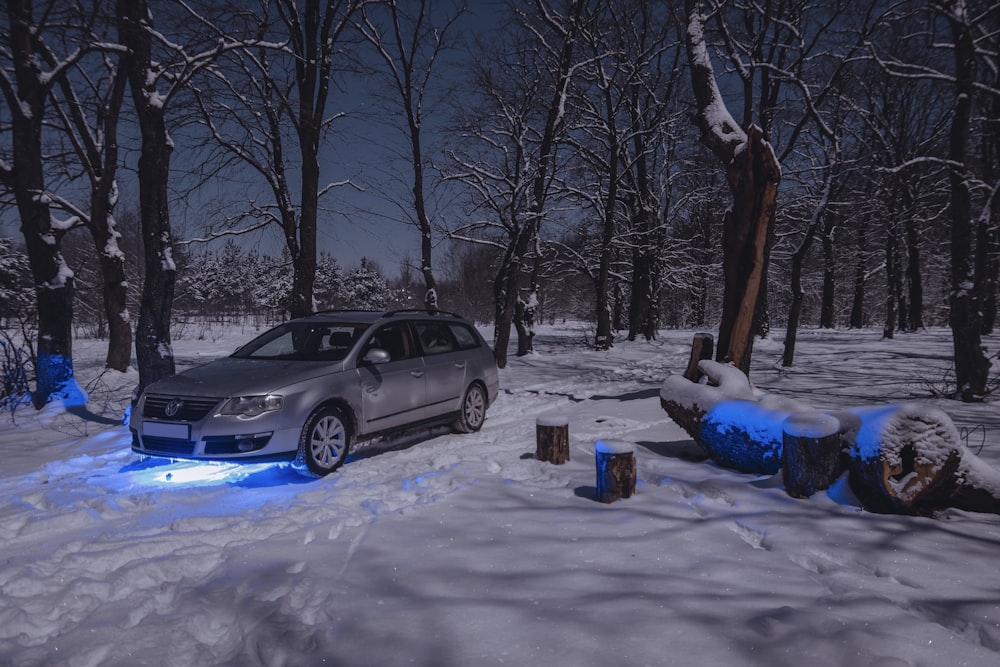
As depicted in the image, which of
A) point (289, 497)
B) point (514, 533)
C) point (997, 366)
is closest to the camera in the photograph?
point (514, 533)

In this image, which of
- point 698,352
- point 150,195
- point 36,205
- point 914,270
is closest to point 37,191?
point 36,205

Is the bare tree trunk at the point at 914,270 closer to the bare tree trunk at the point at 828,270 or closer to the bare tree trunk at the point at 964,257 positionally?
the bare tree trunk at the point at 828,270

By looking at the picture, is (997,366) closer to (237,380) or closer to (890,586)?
(890,586)

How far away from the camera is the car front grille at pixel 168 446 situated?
5039 mm

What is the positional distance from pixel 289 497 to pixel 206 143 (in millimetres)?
9916

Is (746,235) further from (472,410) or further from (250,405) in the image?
(250,405)

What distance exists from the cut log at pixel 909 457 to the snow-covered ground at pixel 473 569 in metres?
0.20

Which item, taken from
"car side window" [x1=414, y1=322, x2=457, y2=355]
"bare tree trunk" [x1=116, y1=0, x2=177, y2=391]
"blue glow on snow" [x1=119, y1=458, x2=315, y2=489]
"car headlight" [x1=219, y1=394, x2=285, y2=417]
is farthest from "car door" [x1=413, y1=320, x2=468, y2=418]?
"bare tree trunk" [x1=116, y1=0, x2=177, y2=391]

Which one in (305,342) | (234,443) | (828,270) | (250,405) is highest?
(828,270)

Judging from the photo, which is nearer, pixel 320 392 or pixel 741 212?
pixel 320 392

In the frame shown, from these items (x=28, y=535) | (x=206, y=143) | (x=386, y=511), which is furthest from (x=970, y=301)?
(x=206, y=143)

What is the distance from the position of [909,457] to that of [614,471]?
212 centimetres

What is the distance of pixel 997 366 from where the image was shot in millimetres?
13586

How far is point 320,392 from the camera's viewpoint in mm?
5539
